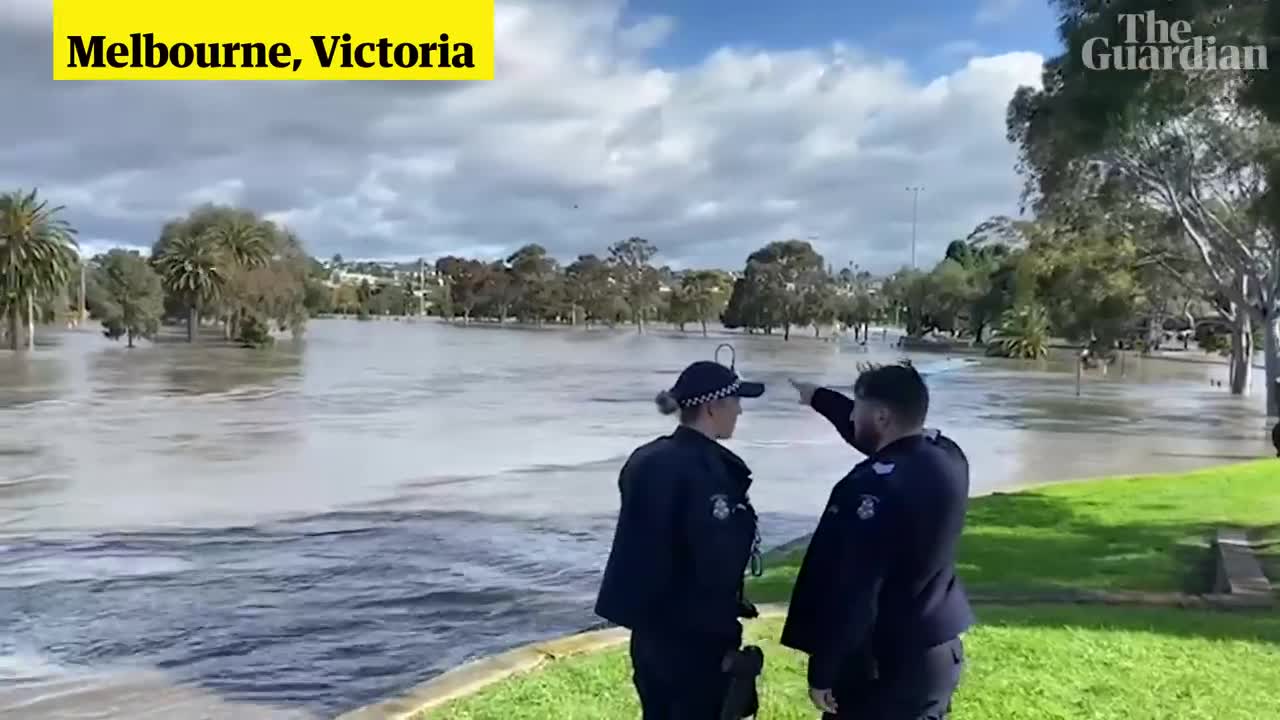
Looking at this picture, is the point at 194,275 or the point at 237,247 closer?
the point at 194,275

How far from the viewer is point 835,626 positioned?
359 centimetres

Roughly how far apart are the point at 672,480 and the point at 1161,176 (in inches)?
1137

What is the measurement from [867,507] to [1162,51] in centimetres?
924

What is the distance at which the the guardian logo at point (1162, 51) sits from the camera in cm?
1078

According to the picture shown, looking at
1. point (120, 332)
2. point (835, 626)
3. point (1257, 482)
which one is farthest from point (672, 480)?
point (120, 332)

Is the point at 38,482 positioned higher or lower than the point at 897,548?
lower

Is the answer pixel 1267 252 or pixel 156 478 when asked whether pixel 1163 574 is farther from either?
pixel 1267 252

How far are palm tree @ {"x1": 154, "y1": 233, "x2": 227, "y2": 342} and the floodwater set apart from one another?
54972mm

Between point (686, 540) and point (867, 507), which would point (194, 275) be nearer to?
point (686, 540)

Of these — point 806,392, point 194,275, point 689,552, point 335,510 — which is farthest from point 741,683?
point 194,275

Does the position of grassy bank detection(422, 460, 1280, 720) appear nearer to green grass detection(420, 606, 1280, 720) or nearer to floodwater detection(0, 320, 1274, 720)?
green grass detection(420, 606, 1280, 720)

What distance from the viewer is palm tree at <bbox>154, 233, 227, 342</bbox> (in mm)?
89188

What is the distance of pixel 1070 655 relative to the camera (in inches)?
276

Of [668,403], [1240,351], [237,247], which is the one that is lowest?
[1240,351]
